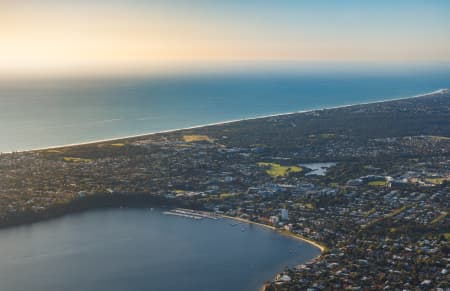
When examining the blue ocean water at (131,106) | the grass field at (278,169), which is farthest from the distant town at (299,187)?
the blue ocean water at (131,106)

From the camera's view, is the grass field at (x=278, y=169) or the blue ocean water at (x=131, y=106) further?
the blue ocean water at (x=131, y=106)

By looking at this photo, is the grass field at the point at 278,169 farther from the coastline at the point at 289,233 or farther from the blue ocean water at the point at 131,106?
the blue ocean water at the point at 131,106

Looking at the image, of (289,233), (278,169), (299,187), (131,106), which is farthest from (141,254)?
(131,106)

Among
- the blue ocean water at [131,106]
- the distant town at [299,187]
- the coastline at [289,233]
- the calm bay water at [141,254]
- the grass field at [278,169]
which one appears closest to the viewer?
the calm bay water at [141,254]

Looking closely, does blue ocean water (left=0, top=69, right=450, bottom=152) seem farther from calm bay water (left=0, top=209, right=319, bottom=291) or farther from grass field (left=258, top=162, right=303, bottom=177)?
calm bay water (left=0, top=209, right=319, bottom=291)

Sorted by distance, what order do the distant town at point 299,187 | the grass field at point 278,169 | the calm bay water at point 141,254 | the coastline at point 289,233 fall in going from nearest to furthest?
the calm bay water at point 141,254
the distant town at point 299,187
the coastline at point 289,233
the grass field at point 278,169

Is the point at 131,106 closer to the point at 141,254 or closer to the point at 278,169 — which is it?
the point at 278,169

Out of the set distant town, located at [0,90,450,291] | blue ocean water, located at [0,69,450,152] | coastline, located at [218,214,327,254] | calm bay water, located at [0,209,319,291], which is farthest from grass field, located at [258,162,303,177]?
blue ocean water, located at [0,69,450,152]
